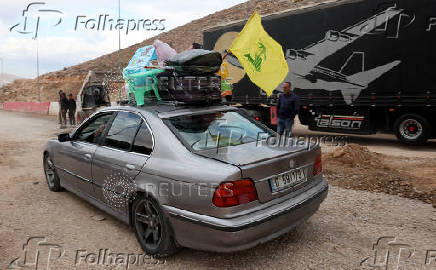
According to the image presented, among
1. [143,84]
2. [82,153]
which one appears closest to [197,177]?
[143,84]

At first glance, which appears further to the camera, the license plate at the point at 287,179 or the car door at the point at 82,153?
the car door at the point at 82,153

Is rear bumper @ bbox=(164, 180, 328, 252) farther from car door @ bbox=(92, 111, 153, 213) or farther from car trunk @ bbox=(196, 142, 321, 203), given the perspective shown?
car door @ bbox=(92, 111, 153, 213)

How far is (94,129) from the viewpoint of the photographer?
429 centimetres

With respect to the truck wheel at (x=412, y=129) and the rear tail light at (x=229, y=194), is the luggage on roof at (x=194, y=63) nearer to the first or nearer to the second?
the rear tail light at (x=229, y=194)

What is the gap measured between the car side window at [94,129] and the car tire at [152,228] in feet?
3.93

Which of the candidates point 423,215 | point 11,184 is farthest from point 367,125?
point 11,184

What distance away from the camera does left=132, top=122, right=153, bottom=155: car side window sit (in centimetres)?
334

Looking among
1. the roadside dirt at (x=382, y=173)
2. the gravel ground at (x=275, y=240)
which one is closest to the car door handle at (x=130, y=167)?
the gravel ground at (x=275, y=240)

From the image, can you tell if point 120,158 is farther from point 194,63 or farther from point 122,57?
point 122,57

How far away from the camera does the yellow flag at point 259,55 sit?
410 centimetres

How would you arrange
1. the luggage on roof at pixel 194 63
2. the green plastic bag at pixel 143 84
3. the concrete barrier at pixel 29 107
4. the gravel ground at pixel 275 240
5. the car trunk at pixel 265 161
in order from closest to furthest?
1. the car trunk at pixel 265 161
2. the gravel ground at pixel 275 240
3. the luggage on roof at pixel 194 63
4. the green plastic bag at pixel 143 84
5. the concrete barrier at pixel 29 107

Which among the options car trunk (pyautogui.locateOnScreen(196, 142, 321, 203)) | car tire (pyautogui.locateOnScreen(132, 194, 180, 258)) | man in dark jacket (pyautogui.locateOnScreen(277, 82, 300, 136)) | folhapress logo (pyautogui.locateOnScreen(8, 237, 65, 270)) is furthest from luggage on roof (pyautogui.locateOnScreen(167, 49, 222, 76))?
man in dark jacket (pyautogui.locateOnScreen(277, 82, 300, 136))

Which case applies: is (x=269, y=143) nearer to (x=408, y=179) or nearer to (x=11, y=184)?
(x=408, y=179)

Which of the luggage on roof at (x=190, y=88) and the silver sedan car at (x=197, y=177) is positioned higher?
the luggage on roof at (x=190, y=88)
